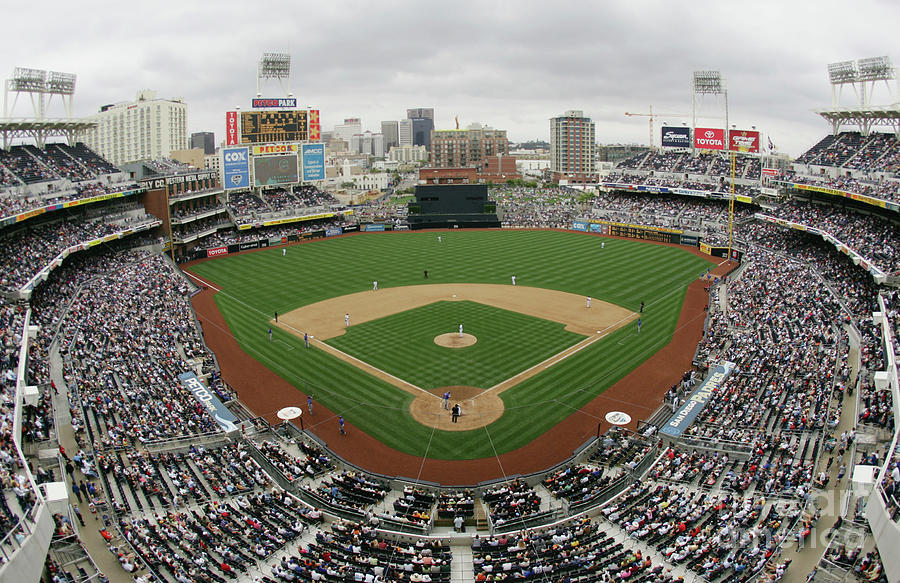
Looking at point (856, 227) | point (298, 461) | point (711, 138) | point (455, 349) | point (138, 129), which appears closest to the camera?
point (298, 461)

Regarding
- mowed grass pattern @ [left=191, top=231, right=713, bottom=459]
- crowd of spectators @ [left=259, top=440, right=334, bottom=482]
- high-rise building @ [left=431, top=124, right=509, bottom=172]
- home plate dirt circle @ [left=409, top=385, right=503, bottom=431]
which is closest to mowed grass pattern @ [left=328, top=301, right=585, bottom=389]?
home plate dirt circle @ [left=409, top=385, right=503, bottom=431]

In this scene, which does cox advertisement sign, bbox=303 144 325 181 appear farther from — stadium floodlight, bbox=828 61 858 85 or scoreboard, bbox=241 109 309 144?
stadium floodlight, bbox=828 61 858 85

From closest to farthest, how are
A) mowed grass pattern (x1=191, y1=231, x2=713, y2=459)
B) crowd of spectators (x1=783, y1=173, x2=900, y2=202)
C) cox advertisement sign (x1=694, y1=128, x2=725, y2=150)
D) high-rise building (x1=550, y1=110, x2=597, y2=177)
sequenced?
mowed grass pattern (x1=191, y1=231, x2=713, y2=459), crowd of spectators (x1=783, y1=173, x2=900, y2=202), cox advertisement sign (x1=694, y1=128, x2=725, y2=150), high-rise building (x1=550, y1=110, x2=597, y2=177)

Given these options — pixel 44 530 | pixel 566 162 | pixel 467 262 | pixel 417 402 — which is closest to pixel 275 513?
pixel 44 530

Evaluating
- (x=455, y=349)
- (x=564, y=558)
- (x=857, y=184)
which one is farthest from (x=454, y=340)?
(x=857, y=184)

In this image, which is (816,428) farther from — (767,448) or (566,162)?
(566,162)

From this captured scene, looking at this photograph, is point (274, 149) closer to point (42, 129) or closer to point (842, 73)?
point (42, 129)
